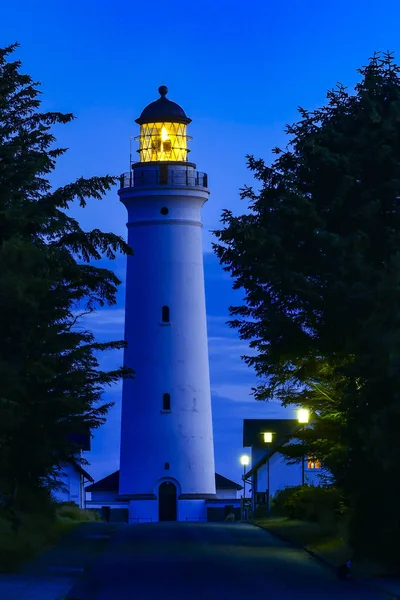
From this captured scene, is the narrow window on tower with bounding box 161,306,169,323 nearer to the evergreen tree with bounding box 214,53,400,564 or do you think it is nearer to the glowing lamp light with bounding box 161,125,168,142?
Result: the glowing lamp light with bounding box 161,125,168,142

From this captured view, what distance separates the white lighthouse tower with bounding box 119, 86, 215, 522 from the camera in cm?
6562

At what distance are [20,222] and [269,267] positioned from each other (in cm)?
652

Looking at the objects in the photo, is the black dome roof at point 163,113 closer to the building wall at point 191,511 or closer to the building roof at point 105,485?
the building wall at point 191,511

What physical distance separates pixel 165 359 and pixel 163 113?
11.7 m

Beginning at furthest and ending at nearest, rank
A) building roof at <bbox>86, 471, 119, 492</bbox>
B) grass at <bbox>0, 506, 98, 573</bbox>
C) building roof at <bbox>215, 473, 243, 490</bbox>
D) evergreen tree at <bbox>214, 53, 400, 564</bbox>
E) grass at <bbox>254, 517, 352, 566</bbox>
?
building roof at <bbox>215, 473, 243, 490</bbox> < building roof at <bbox>86, 471, 119, 492</bbox> < evergreen tree at <bbox>214, 53, 400, 564</bbox> < grass at <bbox>254, 517, 352, 566</bbox> < grass at <bbox>0, 506, 98, 573</bbox>

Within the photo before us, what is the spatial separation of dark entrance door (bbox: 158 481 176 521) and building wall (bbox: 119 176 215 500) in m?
0.50

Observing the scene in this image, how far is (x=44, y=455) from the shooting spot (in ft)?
109

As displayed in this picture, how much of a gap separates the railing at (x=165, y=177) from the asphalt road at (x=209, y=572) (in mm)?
31298

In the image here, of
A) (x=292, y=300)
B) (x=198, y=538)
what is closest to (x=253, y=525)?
(x=198, y=538)

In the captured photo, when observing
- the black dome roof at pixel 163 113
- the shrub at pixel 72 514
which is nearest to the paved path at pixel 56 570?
the shrub at pixel 72 514

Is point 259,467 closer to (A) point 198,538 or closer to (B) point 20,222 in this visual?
(A) point 198,538

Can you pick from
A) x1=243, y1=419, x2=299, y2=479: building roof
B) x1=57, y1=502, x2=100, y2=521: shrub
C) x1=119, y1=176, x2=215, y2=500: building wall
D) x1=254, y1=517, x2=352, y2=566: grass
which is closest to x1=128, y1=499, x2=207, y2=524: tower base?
x1=119, y1=176, x2=215, y2=500: building wall

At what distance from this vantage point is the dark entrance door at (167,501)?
216ft

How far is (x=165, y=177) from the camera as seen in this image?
223ft
